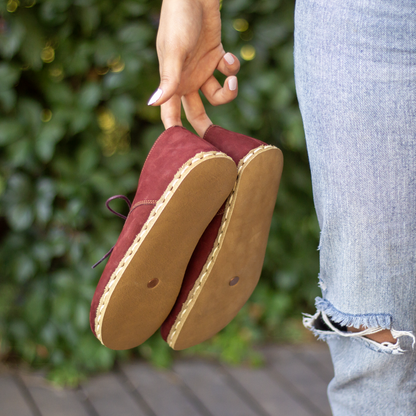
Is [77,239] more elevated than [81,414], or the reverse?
[77,239]

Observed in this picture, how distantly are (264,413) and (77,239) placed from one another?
3.24 feet

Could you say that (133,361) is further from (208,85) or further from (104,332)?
(208,85)

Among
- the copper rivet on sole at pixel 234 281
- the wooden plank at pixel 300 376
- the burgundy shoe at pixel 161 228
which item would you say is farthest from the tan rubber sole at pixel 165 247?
the wooden plank at pixel 300 376

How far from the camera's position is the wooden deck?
176cm

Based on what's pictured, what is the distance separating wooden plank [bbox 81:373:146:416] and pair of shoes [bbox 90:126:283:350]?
3.18 feet

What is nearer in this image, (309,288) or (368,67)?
(368,67)

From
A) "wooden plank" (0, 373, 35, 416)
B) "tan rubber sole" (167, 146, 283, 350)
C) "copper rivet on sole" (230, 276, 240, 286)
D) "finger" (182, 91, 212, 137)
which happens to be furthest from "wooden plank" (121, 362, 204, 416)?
"finger" (182, 91, 212, 137)

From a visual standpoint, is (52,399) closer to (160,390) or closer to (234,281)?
(160,390)

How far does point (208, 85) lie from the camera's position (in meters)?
1.00

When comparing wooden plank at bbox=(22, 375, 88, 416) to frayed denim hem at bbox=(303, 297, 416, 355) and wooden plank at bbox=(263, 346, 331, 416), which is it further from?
frayed denim hem at bbox=(303, 297, 416, 355)

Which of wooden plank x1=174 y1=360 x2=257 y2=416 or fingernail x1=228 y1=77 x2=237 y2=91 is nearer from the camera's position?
fingernail x1=228 y1=77 x2=237 y2=91

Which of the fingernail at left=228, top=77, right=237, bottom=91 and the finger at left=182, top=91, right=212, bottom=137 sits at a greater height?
the fingernail at left=228, top=77, right=237, bottom=91

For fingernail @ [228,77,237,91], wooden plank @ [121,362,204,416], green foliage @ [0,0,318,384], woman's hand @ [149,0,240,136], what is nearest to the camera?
woman's hand @ [149,0,240,136]

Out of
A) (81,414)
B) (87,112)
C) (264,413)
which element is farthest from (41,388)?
(87,112)
